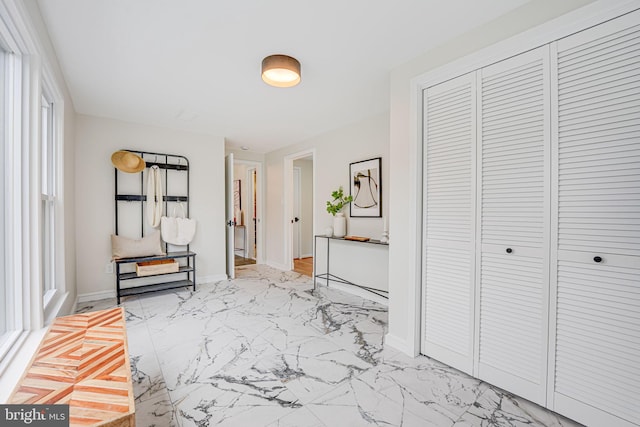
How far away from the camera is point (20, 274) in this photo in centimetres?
153

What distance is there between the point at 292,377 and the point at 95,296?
10.3ft

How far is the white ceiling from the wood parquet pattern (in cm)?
187

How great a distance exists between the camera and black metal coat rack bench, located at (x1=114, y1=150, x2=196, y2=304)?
11.9 feet

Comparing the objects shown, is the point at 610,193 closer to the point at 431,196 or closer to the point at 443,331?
the point at 431,196

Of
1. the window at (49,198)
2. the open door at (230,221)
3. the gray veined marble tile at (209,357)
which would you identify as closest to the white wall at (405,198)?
the gray veined marble tile at (209,357)

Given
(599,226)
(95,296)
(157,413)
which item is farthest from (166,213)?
(599,226)

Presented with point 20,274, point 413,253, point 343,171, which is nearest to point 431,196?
point 413,253

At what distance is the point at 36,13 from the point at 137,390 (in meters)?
2.34

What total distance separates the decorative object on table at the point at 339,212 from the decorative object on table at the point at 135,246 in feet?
7.92

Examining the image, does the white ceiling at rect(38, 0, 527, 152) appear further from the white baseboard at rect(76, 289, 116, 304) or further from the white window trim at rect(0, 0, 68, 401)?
the white baseboard at rect(76, 289, 116, 304)

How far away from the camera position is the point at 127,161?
367 cm

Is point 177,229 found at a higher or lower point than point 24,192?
lower

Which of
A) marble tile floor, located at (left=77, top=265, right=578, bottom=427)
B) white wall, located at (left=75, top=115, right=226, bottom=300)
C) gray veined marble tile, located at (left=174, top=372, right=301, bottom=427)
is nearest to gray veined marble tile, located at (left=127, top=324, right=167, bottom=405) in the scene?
marble tile floor, located at (left=77, top=265, right=578, bottom=427)

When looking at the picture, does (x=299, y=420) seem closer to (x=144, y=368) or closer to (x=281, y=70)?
(x=144, y=368)
